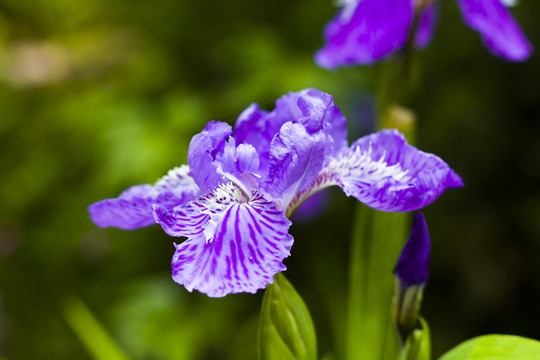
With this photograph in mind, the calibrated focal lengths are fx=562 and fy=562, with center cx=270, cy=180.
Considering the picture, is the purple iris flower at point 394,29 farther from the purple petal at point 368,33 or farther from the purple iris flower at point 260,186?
the purple iris flower at point 260,186

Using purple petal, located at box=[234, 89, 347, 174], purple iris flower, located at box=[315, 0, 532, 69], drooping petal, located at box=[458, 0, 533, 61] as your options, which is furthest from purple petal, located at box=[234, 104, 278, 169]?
drooping petal, located at box=[458, 0, 533, 61]

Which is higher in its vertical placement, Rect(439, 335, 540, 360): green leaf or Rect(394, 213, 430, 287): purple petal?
Rect(394, 213, 430, 287): purple petal

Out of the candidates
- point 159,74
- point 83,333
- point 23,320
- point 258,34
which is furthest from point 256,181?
point 23,320

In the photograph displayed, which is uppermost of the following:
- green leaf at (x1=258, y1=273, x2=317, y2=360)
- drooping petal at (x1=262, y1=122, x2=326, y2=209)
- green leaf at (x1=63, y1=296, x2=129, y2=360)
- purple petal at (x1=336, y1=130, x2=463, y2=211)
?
drooping petal at (x1=262, y1=122, x2=326, y2=209)

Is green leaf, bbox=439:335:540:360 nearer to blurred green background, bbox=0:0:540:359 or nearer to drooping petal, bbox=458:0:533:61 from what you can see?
drooping petal, bbox=458:0:533:61

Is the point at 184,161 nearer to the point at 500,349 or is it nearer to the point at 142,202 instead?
the point at 142,202

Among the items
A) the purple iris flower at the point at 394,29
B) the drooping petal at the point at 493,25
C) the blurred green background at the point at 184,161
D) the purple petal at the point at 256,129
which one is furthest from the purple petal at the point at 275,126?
the blurred green background at the point at 184,161
